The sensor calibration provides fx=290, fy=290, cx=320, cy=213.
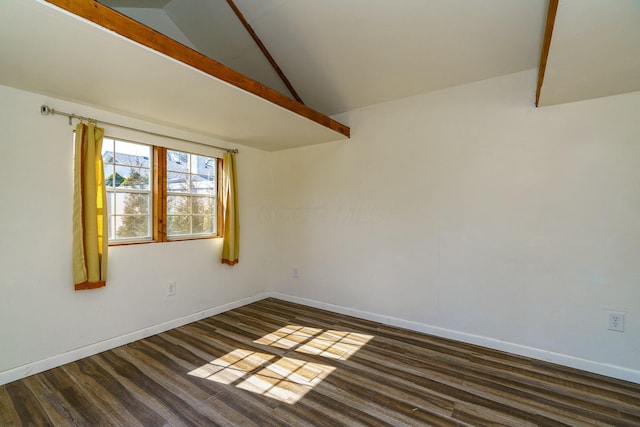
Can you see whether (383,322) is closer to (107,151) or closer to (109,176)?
(109,176)

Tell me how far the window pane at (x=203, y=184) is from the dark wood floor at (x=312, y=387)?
166 cm

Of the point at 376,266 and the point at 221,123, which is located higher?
the point at 221,123

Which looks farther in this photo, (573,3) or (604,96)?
(604,96)

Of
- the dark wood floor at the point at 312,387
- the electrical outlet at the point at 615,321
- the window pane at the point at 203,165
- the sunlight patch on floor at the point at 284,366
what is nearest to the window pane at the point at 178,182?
the window pane at the point at 203,165

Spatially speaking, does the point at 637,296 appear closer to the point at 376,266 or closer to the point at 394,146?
the point at 376,266

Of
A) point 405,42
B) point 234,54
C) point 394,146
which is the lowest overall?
point 394,146

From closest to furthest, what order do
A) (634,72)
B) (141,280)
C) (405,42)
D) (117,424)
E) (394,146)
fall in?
(117,424) < (634,72) < (405,42) < (141,280) < (394,146)

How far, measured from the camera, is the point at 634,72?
Answer: 1.98m

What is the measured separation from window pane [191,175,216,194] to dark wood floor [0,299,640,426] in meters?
1.66

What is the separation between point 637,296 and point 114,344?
4420 mm

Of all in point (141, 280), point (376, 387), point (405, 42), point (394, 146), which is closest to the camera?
point (376, 387)

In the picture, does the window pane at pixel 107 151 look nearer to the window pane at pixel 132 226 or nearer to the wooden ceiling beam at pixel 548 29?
the window pane at pixel 132 226

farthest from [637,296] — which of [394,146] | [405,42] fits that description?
[405,42]

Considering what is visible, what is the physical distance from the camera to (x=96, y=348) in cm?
259
